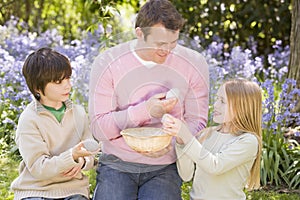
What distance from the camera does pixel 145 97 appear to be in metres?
2.30

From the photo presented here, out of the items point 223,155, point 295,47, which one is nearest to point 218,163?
point 223,155

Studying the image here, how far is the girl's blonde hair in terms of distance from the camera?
238cm

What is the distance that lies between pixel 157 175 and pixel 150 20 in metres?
0.66

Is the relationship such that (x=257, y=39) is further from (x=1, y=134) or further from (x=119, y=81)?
(x=119, y=81)

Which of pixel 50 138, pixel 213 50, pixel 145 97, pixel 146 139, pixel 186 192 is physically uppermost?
pixel 145 97

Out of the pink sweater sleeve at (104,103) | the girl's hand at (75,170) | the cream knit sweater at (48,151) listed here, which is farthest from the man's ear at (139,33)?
the girl's hand at (75,170)

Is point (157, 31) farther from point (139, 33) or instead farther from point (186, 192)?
point (186, 192)

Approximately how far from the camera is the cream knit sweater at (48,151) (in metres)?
2.35

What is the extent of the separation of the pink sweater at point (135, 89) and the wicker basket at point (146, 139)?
1.4 inches

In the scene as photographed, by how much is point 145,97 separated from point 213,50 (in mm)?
2799

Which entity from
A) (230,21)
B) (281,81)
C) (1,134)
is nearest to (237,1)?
(230,21)

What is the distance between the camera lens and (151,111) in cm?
226

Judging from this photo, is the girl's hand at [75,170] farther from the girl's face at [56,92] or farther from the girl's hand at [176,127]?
the girl's hand at [176,127]

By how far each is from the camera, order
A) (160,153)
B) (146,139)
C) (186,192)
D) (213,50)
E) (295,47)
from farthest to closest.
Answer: (213,50), (295,47), (186,192), (160,153), (146,139)
